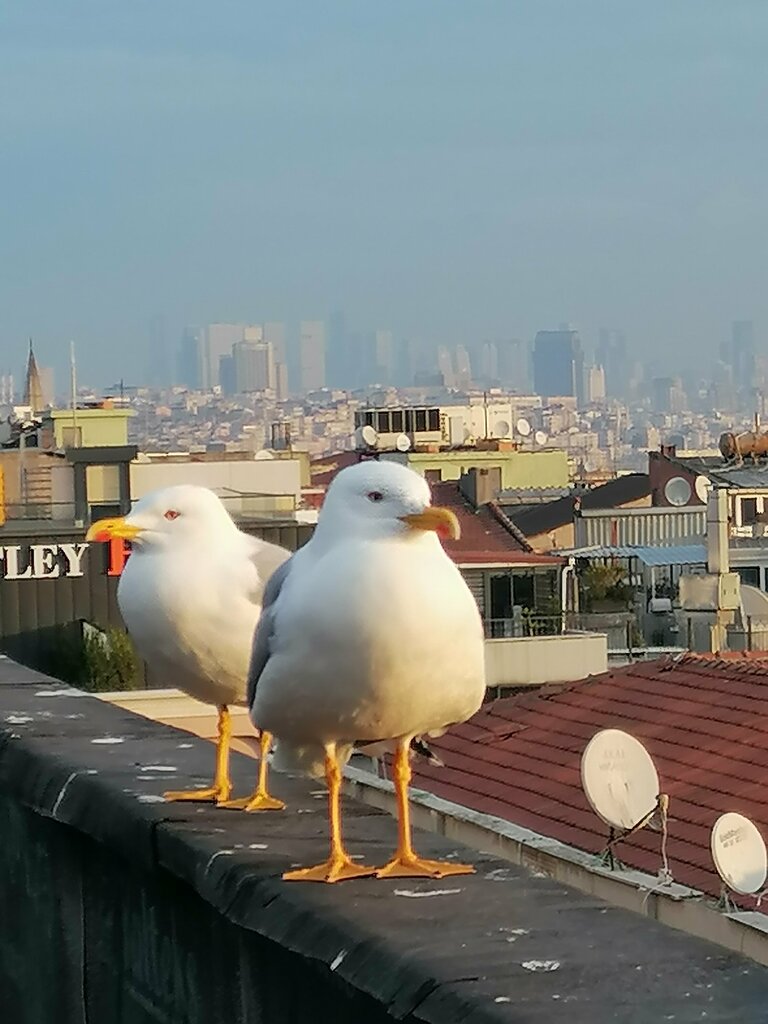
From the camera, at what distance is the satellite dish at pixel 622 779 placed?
11109 mm

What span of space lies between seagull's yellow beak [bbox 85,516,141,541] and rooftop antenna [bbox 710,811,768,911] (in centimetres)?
615

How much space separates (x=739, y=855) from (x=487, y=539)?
95.5 feet

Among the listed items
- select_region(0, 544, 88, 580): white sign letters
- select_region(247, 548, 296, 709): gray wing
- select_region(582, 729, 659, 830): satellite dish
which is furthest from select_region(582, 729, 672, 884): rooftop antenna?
select_region(0, 544, 88, 580): white sign letters

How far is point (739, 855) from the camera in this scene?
10.2 meters

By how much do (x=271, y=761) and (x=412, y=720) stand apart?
1.98 ft

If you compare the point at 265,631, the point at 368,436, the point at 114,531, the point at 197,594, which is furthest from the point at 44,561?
the point at 368,436

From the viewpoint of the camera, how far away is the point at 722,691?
1538 centimetres

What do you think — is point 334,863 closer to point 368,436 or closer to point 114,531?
point 114,531

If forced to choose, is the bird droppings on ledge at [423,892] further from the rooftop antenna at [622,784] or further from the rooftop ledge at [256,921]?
the rooftop antenna at [622,784]

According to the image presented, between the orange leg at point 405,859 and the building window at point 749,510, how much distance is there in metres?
47.6

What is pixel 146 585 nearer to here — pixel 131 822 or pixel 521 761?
pixel 131 822

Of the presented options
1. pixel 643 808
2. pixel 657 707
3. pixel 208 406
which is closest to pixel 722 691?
pixel 657 707

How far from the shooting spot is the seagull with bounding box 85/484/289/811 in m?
4.10

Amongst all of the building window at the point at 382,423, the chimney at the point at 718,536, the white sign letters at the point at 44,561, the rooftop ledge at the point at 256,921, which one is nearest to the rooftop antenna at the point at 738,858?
the rooftop ledge at the point at 256,921
